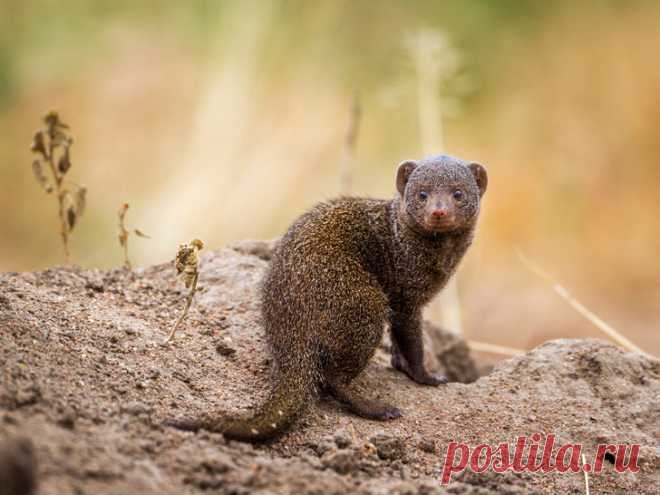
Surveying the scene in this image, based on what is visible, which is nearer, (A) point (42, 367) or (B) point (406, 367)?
(A) point (42, 367)

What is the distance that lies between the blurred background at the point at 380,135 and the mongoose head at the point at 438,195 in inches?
144

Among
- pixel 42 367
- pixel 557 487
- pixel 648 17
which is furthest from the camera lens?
pixel 648 17

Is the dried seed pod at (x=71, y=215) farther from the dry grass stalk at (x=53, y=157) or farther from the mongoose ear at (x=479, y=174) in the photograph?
the mongoose ear at (x=479, y=174)

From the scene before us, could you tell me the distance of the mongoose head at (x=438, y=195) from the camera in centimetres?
359

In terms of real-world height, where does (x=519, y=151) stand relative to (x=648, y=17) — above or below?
below

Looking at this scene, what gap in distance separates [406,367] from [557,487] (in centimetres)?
109

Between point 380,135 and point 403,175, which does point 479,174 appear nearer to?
point 403,175

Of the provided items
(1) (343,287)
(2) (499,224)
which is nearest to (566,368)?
(1) (343,287)

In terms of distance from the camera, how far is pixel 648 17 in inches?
299

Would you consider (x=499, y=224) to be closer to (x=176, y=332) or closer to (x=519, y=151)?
(x=519, y=151)

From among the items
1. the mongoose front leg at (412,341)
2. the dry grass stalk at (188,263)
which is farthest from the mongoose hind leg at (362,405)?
the dry grass stalk at (188,263)

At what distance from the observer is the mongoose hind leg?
3258 mm

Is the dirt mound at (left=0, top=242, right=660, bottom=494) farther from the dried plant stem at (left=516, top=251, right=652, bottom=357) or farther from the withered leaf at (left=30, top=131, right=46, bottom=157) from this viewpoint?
the withered leaf at (left=30, top=131, right=46, bottom=157)

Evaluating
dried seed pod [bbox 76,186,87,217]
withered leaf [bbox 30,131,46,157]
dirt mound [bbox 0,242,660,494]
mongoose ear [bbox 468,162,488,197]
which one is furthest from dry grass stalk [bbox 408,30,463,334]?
withered leaf [bbox 30,131,46,157]
